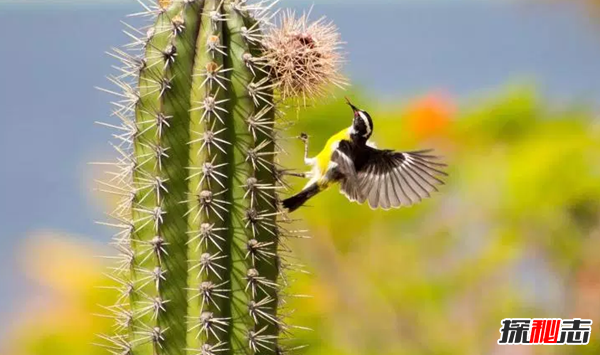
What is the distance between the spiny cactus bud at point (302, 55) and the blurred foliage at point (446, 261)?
2913mm

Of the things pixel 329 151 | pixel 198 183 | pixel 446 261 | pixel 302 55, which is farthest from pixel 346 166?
pixel 446 261

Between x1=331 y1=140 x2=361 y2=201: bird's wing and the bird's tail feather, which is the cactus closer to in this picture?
the bird's tail feather

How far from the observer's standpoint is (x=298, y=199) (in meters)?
1.81

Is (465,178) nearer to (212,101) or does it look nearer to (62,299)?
(62,299)

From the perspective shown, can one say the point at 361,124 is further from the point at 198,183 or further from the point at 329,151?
the point at 198,183

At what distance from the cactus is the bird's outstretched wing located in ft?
1.20

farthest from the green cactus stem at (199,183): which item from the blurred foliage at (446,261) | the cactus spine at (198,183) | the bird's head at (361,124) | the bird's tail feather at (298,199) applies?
the blurred foliage at (446,261)

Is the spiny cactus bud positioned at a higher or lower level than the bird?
higher

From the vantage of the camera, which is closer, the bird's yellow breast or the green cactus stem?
the green cactus stem

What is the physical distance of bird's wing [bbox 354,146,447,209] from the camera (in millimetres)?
1951

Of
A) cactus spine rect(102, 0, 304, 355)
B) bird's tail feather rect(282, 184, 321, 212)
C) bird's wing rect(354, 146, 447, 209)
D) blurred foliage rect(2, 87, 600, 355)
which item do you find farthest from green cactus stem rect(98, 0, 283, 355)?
blurred foliage rect(2, 87, 600, 355)

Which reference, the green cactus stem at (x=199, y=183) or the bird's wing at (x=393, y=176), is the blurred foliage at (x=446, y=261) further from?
the green cactus stem at (x=199, y=183)

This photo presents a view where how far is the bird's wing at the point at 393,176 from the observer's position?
1951mm

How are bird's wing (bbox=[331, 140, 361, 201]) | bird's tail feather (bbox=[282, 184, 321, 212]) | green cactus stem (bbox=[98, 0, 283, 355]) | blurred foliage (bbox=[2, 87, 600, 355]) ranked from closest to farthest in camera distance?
green cactus stem (bbox=[98, 0, 283, 355]) → bird's tail feather (bbox=[282, 184, 321, 212]) → bird's wing (bbox=[331, 140, 361, 201]) → blurred foliage (bbox=[2, 87, 600, 355])
